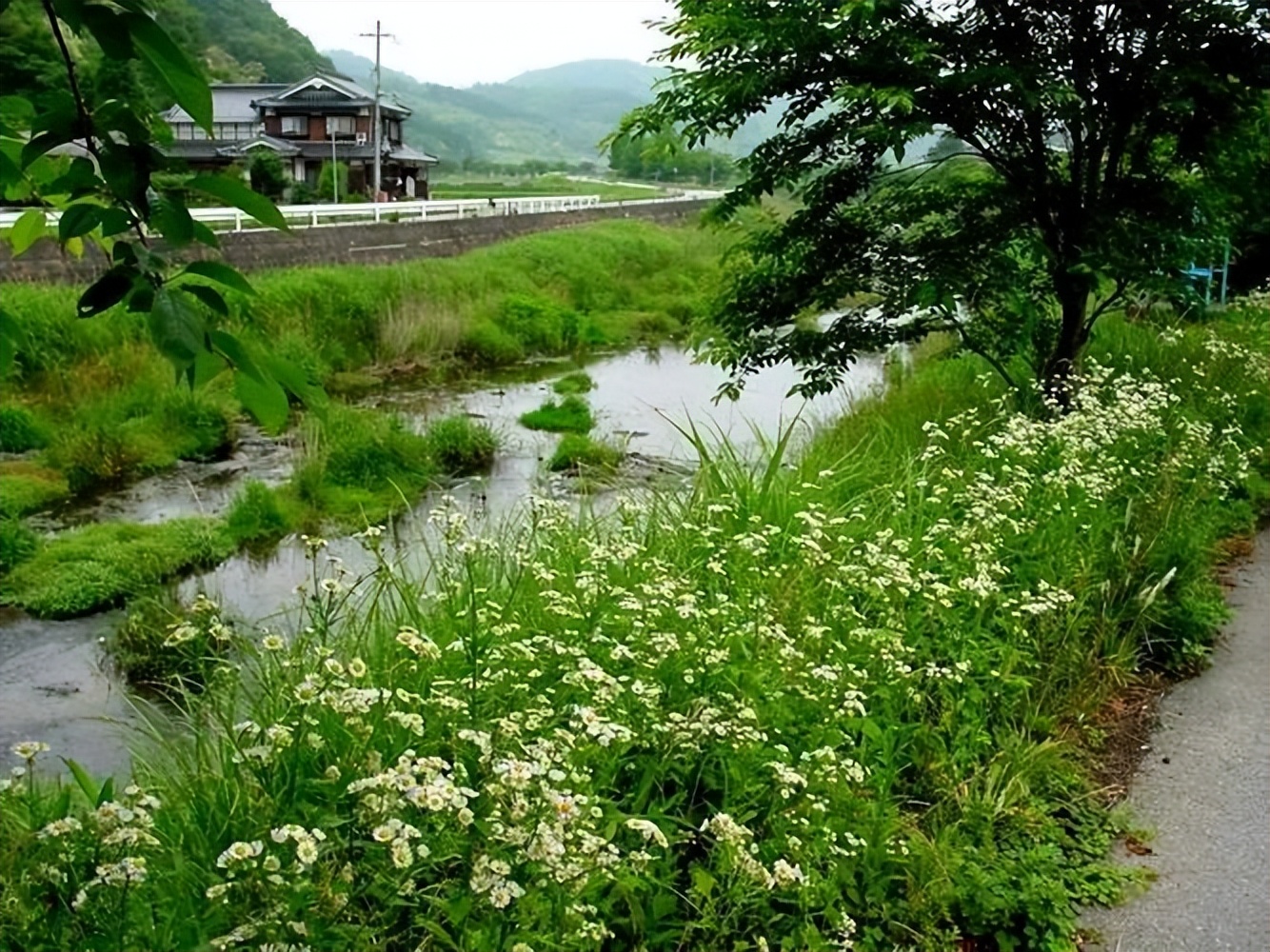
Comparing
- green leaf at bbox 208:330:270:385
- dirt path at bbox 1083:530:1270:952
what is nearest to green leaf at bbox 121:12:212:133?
green leaf at bbox 208:330:270:385

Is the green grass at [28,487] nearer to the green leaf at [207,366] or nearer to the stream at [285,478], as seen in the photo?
the stream at [285,478]

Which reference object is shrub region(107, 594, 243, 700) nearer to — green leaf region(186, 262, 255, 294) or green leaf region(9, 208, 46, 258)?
green leaf region(9, 208, 46, 258)

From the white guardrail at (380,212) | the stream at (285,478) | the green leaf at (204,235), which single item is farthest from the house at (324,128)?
the green leaf at (204,235)

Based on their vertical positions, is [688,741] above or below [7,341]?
below

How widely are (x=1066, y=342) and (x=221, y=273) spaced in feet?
21.9

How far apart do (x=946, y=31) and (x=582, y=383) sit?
10959 millimetres

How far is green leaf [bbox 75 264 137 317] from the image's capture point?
1.23 m

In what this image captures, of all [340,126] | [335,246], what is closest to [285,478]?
[335,246]

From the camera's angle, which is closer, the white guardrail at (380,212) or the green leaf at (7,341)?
the green leaf at (7,341)

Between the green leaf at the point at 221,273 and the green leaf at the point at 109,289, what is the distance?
2.5 inches

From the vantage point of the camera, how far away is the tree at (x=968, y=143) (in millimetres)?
5945

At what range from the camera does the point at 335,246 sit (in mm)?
19297

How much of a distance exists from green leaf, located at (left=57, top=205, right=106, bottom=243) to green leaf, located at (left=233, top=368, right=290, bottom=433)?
0.78 feet

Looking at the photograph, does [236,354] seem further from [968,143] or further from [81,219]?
[968,143]
